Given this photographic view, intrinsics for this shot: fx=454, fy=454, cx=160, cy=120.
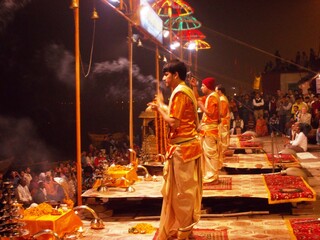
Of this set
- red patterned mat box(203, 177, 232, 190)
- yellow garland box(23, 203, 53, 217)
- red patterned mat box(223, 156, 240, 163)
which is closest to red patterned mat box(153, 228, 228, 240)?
yellow garland box(23, 203, 53, 217)

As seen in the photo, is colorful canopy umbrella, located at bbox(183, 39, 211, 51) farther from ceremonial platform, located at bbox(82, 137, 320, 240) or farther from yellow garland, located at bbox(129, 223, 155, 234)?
yellow garland, located at bbox(129, 223, 155, 234)

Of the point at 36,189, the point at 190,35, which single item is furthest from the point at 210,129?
the point at 190,35

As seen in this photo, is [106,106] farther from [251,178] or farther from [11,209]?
[11,209]

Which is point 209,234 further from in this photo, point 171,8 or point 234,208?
point 171,8

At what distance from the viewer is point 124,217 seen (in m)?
8.05

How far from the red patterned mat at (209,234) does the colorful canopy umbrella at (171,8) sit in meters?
10.0

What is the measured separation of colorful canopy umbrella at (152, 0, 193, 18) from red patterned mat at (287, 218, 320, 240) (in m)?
10.1

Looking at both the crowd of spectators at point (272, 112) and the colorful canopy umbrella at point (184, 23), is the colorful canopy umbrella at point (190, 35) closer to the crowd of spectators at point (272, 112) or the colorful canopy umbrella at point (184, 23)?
the colorful canopy umbrella at point (184, 23)

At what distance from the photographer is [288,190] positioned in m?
7.93

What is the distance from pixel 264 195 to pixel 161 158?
459cm

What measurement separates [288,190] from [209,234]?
2271mm

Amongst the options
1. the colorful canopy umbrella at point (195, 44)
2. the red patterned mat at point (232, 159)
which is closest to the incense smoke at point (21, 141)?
the colorful canopy umbrella at point (195, 44)

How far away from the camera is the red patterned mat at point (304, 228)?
593 centimetres

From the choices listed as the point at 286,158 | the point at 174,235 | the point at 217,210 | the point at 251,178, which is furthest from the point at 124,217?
the point at 286,158
